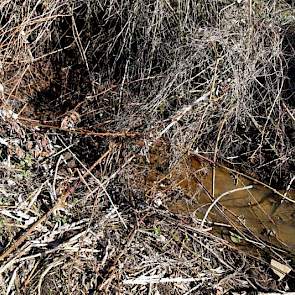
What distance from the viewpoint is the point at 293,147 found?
4.27 metres

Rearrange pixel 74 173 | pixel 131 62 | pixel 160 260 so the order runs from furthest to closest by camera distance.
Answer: pixel 131 62 → pixel 74 173 → pixel 160 260

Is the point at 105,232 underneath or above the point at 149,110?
underneath

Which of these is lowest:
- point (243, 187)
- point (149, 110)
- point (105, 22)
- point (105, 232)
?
point (243, 187)

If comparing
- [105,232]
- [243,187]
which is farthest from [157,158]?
[105,232]

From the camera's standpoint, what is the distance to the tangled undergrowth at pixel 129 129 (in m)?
3.23

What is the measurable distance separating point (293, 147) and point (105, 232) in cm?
170

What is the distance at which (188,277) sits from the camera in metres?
3.25

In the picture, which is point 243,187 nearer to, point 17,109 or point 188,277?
point 188,277

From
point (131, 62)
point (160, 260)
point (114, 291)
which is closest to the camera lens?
point (114, 291)

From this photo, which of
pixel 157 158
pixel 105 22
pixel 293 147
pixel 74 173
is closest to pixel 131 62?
pixel 105 22

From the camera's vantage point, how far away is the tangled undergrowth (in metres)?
3.23

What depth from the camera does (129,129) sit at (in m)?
4.00

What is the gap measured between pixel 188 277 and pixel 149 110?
1314mm

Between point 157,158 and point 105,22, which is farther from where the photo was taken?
point 105,22
